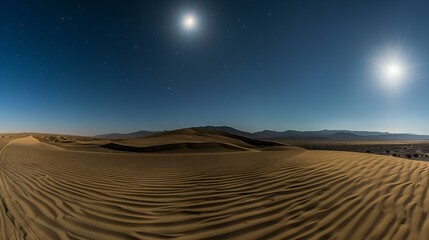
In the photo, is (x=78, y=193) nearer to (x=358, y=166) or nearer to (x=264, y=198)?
(x=264, y=198)

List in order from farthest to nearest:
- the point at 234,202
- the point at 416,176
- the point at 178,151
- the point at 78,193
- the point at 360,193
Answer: the point at 178,151
the point at 416,176
the point at 78,193
the point at 360,193
the point at 234,202

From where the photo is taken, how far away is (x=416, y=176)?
6219 mm

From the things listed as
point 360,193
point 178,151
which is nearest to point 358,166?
point 360,193

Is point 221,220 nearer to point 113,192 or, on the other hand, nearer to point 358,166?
point 113,192

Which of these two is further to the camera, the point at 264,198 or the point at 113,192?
the point at 113,192

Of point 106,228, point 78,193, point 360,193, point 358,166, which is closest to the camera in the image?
point 106,228

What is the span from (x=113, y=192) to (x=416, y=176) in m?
7.30

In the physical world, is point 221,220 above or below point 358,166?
below

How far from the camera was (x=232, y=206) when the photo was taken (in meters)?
4.34

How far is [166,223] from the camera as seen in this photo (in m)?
3.81

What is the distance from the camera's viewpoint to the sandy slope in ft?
11.6

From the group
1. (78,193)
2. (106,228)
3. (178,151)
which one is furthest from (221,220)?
(178,151)

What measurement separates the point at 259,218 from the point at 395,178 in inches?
164

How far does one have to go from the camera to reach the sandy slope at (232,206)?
11.6ft
